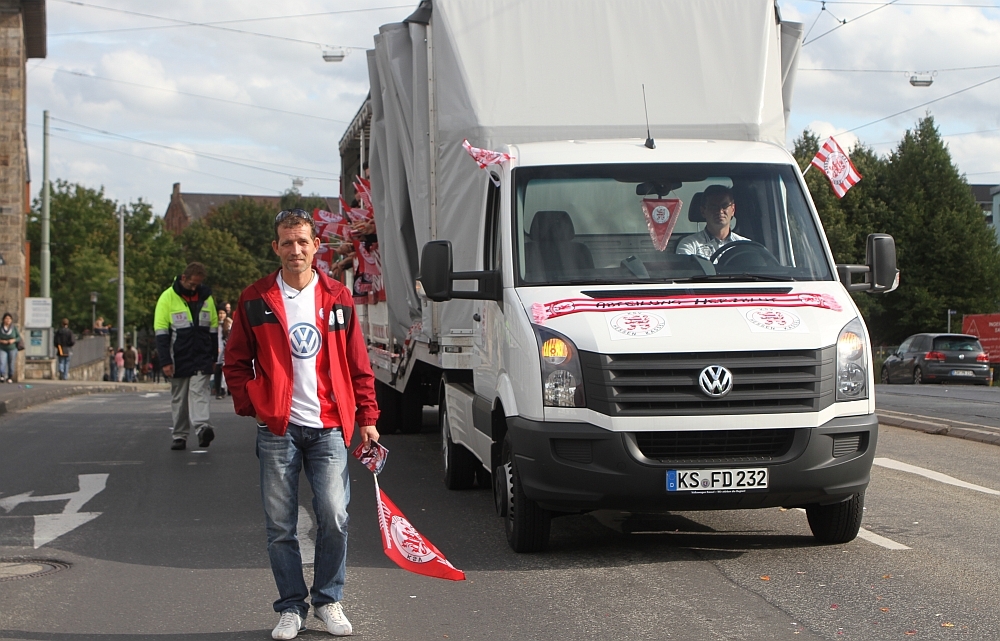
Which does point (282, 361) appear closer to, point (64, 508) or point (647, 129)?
point (647, 129)

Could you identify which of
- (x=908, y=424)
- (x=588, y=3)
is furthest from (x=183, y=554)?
(x=908, y=424)

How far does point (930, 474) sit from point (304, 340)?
6.84m

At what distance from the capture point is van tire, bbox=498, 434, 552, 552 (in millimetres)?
6859

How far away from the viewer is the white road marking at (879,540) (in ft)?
23.0

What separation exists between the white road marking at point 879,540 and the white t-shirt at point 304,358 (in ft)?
11.8

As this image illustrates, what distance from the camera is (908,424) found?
14.6 metres

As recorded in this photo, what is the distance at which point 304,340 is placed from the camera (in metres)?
5.14

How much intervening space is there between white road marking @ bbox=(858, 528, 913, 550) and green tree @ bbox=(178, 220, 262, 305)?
265 ft

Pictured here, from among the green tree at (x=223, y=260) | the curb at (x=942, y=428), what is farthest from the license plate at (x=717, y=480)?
the green tree at (x=223, y=260)

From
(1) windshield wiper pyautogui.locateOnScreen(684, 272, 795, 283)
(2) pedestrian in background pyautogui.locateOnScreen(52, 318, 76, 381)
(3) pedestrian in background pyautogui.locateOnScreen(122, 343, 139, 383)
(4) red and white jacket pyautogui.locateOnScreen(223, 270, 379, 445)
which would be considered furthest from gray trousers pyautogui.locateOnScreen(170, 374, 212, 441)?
(3) pedestrian in background pyautogui.locateOnScreen(122, 343, 139, 383)

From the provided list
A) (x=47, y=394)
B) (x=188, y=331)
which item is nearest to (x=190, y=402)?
(x=188, y=331)

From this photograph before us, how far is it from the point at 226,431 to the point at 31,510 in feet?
20.9

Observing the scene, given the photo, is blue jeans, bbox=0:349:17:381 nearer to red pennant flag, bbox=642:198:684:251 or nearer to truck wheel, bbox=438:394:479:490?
truck wheel, bbox=438:394:479:490

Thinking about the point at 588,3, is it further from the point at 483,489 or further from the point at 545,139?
the point at 483,489
